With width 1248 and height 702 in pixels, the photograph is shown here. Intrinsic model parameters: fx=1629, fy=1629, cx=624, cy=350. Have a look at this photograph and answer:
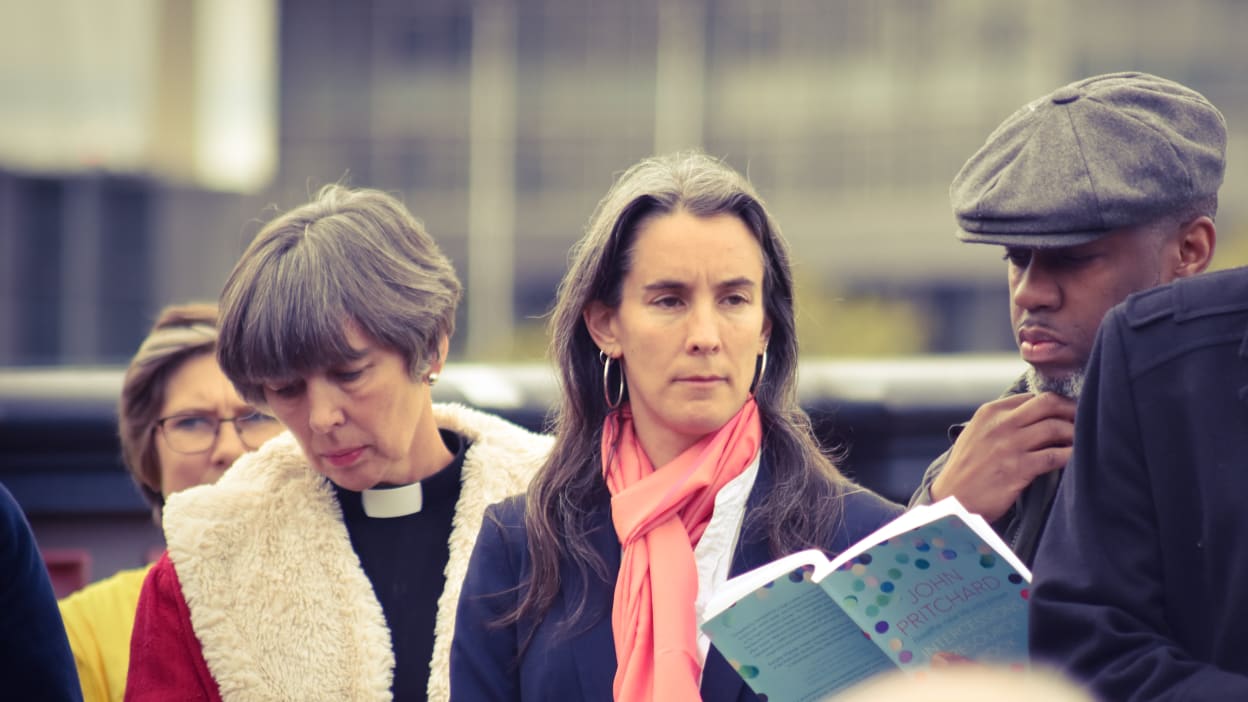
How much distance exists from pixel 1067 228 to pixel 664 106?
47.4 metres

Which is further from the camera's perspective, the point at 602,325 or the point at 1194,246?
the point at 602,325

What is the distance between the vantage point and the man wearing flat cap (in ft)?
8.05

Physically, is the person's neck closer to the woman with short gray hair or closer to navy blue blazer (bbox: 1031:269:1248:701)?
the woman with short gray hair

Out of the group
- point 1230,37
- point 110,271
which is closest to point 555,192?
point 110,271

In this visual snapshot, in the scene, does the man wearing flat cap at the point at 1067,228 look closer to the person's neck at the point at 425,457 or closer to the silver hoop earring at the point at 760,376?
the silver hoop earring at the point at 760,376

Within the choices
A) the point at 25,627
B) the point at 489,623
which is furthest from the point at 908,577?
the point at 25,627

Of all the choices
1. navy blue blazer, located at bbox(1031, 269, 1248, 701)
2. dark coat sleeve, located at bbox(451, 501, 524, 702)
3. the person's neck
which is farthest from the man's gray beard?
the person's neck

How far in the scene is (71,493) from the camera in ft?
16.2

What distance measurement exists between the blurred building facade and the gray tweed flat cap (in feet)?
135

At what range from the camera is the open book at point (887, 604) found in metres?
2.14

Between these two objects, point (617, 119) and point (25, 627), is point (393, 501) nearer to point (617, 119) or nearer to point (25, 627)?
point (25, 627)

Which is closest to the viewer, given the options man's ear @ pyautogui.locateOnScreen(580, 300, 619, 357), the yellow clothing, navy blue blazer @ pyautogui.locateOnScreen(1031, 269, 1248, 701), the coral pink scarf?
navy blue blazer @ pyautogui.locateOnScreen(1031, 269, 1248, 701)

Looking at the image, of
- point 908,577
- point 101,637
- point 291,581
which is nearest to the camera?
point 908,577

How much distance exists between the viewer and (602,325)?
9.68ft
